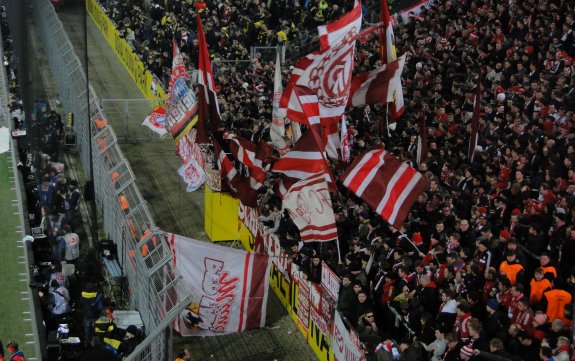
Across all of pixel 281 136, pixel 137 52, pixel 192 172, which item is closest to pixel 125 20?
pixel 137 52

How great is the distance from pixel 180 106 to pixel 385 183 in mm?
7583

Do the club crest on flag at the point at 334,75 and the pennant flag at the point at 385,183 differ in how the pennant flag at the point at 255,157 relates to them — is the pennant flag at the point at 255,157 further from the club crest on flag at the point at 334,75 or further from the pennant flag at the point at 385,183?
the pennant flag at the point at 385,183

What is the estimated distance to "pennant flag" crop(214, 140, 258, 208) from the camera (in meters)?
21.8

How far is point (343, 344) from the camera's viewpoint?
17.8 meters

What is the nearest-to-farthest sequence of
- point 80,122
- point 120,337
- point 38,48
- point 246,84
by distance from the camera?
point 120,337, point 80,122, point 246,84, point 38,48

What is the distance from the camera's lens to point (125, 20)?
1726 inches

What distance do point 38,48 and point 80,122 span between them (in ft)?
31.5

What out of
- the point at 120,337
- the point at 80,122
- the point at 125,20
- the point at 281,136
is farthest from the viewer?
the point at 125,20

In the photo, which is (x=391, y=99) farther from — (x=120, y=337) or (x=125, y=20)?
(x=125, y=20)

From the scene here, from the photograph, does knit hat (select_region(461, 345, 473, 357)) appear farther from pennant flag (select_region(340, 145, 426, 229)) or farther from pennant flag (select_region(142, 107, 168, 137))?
pennant flag (select_region(142, 107, 168, 137))

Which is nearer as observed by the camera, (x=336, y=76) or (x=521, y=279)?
(x=521, y=279)

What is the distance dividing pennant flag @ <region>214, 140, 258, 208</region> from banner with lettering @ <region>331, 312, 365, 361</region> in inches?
168

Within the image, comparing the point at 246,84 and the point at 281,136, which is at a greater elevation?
the point at 281,136

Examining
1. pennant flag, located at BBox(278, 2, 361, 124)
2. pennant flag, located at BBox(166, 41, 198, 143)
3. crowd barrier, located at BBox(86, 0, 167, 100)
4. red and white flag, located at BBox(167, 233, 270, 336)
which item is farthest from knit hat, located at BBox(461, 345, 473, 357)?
crowd barrier, located at BBox(86, 0, 167, 100)
